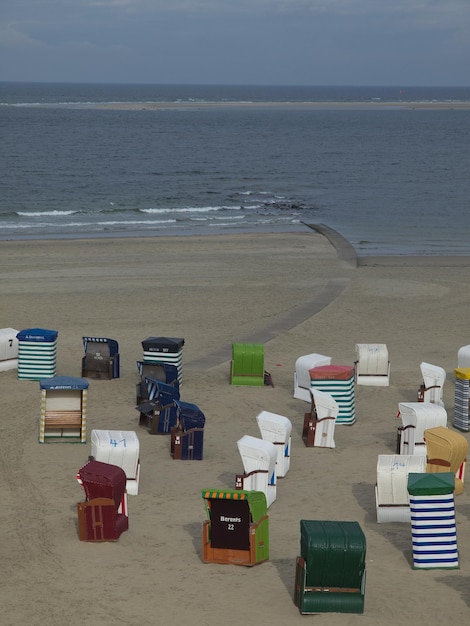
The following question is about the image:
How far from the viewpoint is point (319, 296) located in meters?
27.1

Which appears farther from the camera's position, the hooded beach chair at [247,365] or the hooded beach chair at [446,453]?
the hooded beach chair at [247,365]

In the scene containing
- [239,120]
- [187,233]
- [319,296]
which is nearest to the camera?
[319,296]

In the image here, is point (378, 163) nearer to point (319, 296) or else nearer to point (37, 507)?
point (319, 296)

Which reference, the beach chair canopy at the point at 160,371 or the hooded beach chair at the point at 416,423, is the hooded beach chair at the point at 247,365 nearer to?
the beach chair canopy at the point at 160,371

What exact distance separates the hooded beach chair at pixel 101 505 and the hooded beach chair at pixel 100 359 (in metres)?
6.75

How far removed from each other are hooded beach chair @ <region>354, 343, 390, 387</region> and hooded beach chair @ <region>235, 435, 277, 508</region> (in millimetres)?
6303

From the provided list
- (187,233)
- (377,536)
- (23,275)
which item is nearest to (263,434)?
(377,536)

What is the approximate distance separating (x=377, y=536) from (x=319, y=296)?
1500 cm

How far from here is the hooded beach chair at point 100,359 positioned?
62.3 ft

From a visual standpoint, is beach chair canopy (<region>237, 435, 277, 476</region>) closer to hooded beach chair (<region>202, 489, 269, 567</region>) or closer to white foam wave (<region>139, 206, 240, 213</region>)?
hooded beach chair (<region>202, 489, 269, 567</region>)

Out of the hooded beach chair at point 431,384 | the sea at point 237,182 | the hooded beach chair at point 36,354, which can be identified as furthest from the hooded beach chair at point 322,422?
the sea at point 237,182

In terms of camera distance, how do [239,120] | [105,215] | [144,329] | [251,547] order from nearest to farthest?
[251,547]
[144,329]
[105,215]
[239,120]

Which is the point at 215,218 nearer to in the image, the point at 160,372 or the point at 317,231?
the point at 317,231

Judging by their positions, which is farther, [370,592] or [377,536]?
[377,536]
